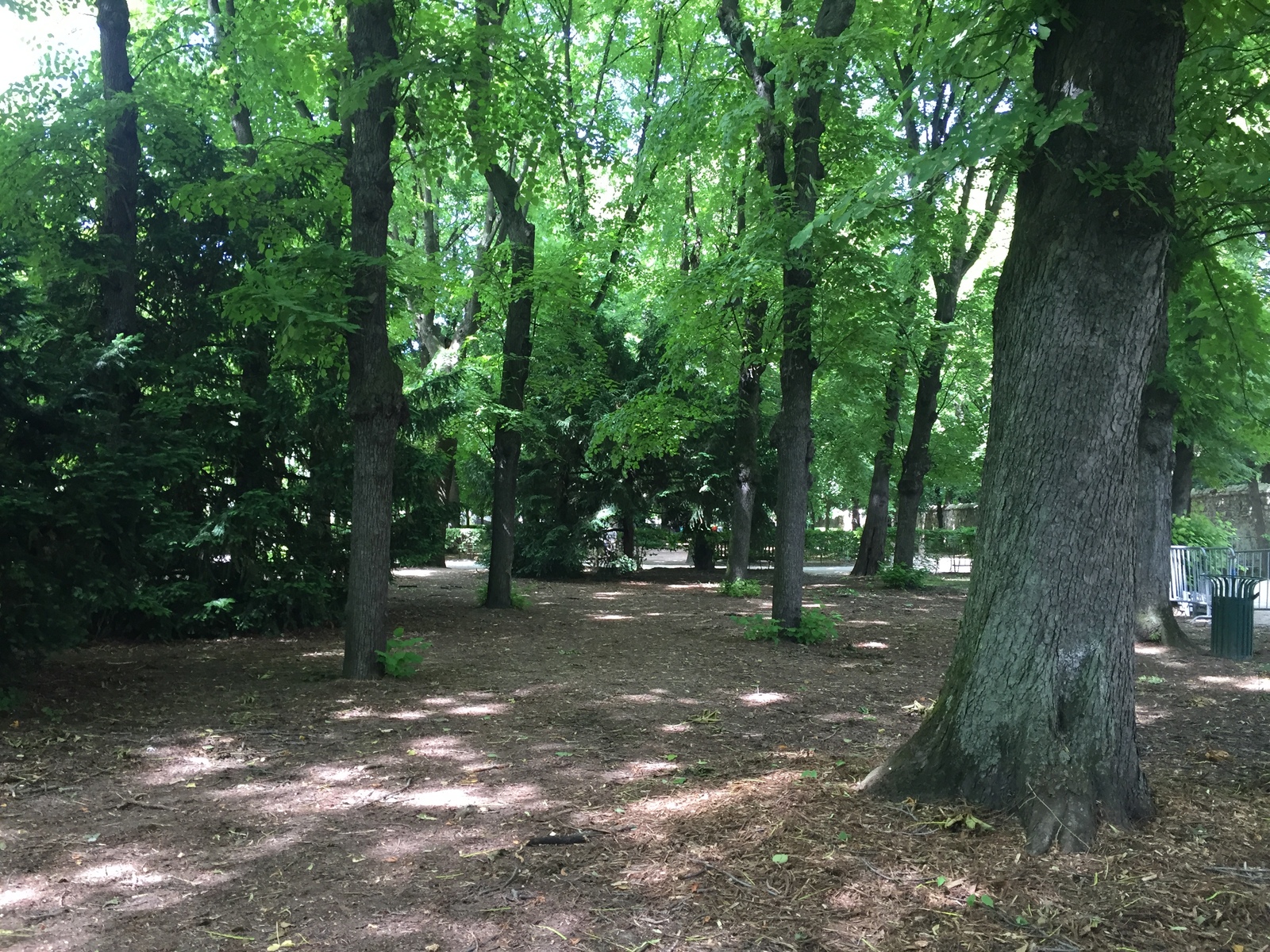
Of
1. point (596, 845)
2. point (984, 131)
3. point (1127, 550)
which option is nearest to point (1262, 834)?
point (1127, 550)

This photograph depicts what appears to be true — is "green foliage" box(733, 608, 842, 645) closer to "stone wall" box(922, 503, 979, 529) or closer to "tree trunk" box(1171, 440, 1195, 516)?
"tree trunk" box(1171, 440, 1195, 516)

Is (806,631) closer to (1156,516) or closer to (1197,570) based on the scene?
(1156,516)

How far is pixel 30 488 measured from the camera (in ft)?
20.9

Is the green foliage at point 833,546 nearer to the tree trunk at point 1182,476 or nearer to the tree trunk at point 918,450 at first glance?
the tree trunk at point 918,450

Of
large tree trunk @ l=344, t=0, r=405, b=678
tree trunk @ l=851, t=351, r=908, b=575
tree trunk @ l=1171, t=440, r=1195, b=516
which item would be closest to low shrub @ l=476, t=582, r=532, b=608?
large tree trunk @ l=344, t=0, r=405, b=678

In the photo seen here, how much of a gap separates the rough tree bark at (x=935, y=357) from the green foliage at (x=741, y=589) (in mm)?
4207

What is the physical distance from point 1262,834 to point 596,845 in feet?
9.86

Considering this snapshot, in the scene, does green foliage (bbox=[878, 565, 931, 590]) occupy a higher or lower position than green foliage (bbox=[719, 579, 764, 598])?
higher

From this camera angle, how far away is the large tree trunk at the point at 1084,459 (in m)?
4.08

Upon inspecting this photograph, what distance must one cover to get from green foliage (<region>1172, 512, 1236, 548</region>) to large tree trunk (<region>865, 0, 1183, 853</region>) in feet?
55.3

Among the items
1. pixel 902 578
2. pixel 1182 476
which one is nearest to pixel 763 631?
pixel 902 578

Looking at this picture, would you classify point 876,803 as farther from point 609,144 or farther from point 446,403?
point 446,403

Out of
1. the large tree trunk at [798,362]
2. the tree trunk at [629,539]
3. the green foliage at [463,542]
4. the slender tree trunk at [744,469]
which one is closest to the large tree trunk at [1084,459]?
the large tree trunk at [798,362]

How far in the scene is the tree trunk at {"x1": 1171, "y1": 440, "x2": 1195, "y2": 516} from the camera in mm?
18781
